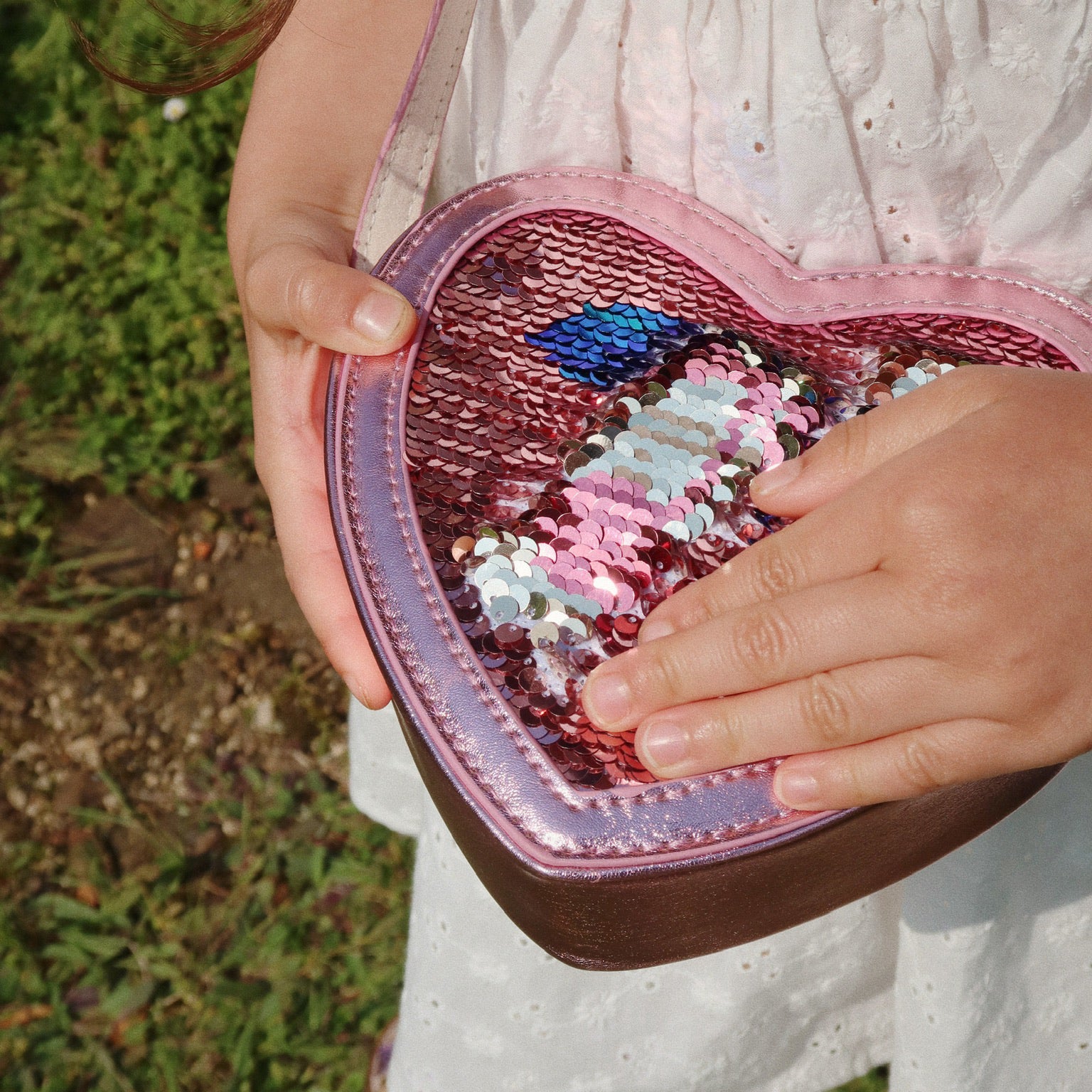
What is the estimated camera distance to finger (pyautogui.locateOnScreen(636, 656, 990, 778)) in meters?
0.70

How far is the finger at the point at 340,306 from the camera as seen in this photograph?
0.88m

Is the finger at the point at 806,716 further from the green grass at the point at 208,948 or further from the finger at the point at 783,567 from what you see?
the green grass at the point at 208,948

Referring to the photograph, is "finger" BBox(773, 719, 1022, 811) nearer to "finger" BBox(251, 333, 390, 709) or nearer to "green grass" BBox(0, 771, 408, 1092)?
"finger" BBox(251, 333, 390, 709)

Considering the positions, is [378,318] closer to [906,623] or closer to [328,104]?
[328,104]

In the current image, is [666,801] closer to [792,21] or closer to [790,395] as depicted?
[790,395]

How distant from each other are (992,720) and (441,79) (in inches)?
27.8

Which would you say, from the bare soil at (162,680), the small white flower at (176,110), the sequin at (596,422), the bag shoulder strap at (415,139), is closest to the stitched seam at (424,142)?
the bag shoulder strap at (415,139)

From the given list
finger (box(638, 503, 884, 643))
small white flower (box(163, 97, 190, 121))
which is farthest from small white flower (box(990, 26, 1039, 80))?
small white flower (box(163, 97, 190, 121))

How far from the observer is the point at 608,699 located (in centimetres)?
75

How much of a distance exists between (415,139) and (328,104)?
0.42ft

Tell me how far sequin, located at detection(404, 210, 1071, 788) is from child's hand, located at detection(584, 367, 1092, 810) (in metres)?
0.04

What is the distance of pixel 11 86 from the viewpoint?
2758 millimetres

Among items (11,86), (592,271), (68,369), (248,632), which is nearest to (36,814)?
(248,632)

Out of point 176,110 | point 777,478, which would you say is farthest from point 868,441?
point 176,110
